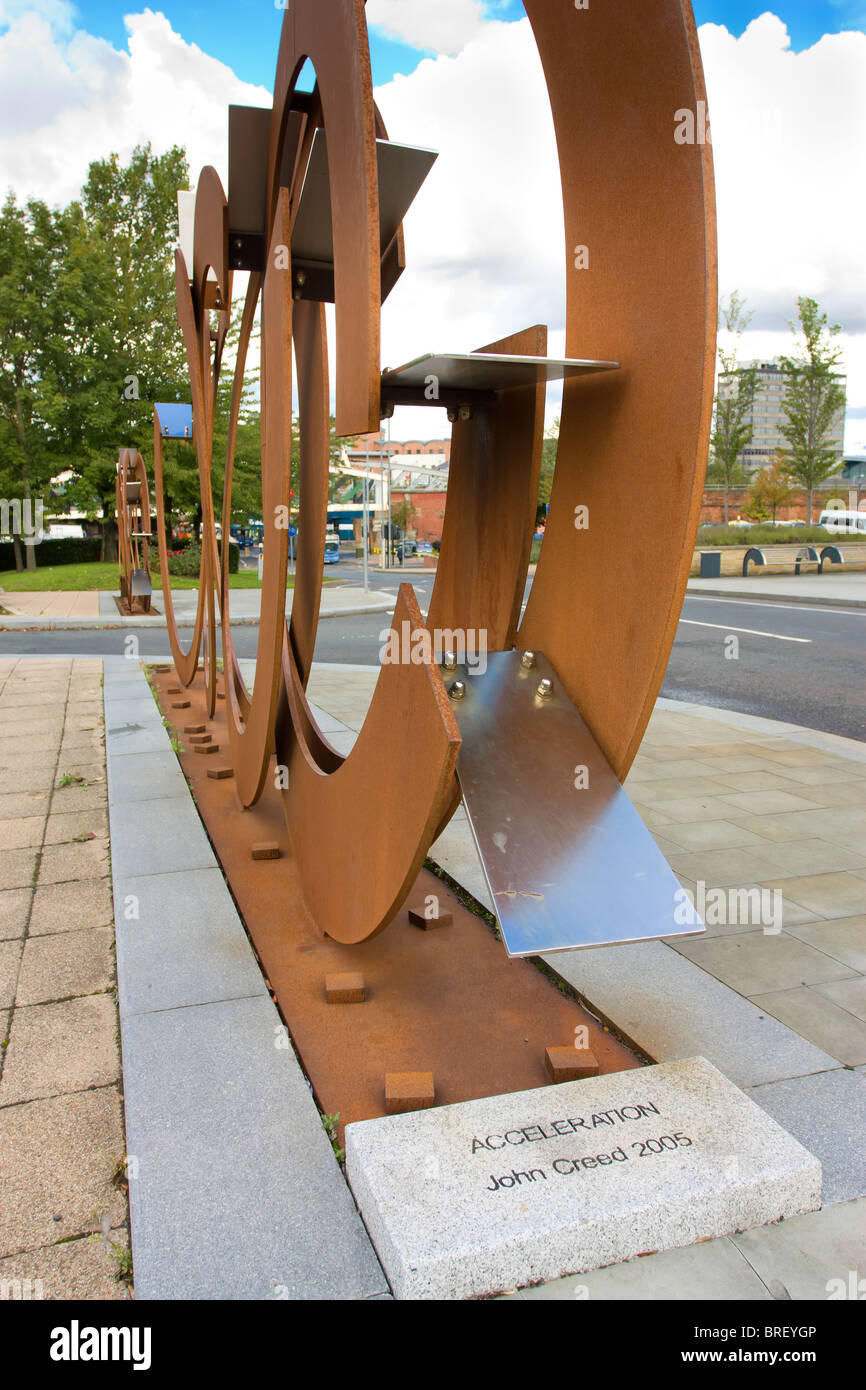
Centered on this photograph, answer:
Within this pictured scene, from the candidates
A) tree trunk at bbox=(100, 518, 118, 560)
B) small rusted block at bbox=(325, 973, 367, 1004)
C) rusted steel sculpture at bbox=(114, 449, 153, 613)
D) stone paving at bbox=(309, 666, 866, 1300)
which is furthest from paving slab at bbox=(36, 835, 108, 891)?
tree trunk at bbox=(100, 518, 118, 560)

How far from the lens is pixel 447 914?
13.4 ft

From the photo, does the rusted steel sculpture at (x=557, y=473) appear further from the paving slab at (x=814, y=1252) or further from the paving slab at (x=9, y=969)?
the paving slab at (x=9, y=969)

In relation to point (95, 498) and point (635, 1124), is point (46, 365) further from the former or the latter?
point (635, 1124)

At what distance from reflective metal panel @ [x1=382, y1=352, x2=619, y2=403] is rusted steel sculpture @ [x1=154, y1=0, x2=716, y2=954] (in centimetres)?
2

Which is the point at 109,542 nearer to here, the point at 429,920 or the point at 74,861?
the point at 74,861

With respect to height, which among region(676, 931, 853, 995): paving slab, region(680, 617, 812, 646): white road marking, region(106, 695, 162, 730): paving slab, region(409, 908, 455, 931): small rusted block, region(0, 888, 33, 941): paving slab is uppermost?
region(680, 617, 812, 646): white road marking

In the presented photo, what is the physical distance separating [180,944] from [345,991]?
34.4 inches

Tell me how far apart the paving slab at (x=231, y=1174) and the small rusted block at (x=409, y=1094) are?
210 mm

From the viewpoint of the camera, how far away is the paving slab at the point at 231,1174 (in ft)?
7.12

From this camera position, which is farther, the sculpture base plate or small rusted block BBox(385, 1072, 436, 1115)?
the sculpture base plate

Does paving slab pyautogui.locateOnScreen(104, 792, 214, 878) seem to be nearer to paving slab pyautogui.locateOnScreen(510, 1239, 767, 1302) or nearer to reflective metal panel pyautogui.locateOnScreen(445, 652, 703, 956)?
reflective metal panel pyautogui.locateOnScreen(445, 652, 703, 956)

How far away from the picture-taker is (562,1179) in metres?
2.37

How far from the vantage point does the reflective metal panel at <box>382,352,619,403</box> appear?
2.76 metres

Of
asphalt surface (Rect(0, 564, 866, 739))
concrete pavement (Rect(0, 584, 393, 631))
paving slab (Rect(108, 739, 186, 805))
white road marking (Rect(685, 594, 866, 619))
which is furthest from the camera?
white road marking (Rect(685, 594, 866, 619))
